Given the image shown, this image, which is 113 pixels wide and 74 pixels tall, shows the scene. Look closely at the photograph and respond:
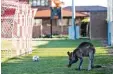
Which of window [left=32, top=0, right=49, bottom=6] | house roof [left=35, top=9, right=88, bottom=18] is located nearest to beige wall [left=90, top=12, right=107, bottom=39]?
house roof [left=35, top=9, right=88, bottom=18]

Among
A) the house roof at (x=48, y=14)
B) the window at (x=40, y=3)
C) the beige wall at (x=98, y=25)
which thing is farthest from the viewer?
the window at (x=40, y=3)

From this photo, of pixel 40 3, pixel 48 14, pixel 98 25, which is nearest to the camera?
pixel 98 25

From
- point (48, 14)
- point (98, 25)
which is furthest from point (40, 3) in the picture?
point (98, 25)

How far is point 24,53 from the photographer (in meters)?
20.5

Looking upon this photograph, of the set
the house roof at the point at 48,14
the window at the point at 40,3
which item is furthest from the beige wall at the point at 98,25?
the window at the point at 40,3

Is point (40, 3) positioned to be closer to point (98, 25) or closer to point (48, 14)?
point (48, 14)

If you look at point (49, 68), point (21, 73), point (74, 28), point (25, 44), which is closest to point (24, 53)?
point (25, 44)

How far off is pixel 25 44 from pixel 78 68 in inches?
315

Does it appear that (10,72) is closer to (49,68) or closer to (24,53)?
(49,68)

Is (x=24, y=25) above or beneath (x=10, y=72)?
above

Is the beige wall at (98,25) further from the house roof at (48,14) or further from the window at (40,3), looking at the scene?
the window at (40,3)

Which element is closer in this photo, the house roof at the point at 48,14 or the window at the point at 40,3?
the house roof at the point at 48,14

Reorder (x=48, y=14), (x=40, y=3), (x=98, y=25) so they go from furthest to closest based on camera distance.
A: (x=40, y=3), (x=48, y=14), (x=98, y=25)

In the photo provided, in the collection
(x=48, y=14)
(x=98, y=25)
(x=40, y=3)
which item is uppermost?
(x=40, y=3)
